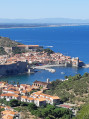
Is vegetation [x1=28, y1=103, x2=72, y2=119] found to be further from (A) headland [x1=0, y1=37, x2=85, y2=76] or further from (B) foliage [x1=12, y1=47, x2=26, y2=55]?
(B) foliage [x1=12, y1=47, x2=26, y2=55]

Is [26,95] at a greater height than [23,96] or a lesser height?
lesser

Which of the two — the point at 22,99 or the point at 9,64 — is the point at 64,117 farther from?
the point at 9,64

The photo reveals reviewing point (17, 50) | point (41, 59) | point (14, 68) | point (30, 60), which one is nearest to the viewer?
point (14, 68)

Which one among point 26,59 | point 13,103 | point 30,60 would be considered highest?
point 13,103

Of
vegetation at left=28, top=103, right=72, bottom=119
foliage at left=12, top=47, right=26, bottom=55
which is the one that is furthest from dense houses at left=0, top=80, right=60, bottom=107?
foliage at left=12, top=47, right=26, bottom=55

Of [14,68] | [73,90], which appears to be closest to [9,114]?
[73,90]

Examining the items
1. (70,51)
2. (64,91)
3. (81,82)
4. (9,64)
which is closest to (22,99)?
(64,91)

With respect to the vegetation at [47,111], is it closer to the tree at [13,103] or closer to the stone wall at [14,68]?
the tree at [13,103]

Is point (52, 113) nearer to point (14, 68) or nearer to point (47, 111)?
point (47, 111)
